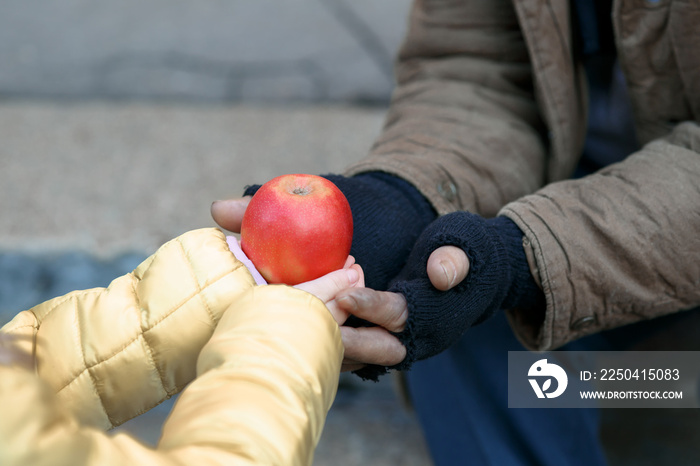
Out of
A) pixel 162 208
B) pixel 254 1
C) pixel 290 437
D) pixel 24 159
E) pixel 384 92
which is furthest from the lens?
pixel 254 1

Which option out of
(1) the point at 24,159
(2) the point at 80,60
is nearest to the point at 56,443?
(1) the point at 24,159

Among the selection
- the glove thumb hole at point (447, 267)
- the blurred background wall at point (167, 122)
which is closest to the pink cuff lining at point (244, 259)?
the glove thumb hole at point (447, 267)

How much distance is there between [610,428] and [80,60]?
8.60 ft

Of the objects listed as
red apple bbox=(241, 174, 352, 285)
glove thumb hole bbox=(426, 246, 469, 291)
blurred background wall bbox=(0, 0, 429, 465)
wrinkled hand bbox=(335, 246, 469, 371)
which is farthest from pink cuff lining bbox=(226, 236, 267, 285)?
blurred background wall bbox=(0, 0, 429, 465)

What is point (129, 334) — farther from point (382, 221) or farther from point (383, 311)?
point (382, 221)

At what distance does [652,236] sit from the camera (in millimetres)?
1085

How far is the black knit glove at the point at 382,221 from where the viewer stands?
1.20m

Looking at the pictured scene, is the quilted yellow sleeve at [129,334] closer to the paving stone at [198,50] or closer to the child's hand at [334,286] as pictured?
the child's hand at [334,286]

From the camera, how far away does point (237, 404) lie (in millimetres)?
676

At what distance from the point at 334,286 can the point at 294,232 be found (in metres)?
0.11

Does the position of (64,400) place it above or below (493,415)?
above

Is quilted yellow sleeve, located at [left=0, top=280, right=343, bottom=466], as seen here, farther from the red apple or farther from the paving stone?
the paving stone

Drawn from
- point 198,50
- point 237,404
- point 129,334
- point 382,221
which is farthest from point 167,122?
point 237,404

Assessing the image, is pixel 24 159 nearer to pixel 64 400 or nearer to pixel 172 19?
pixel 172 19
